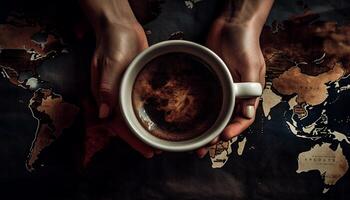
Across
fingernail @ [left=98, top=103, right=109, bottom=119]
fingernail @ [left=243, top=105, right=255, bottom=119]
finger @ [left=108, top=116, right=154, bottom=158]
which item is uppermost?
fingernail @ [left=98, top=103, right=109, bottom=119]

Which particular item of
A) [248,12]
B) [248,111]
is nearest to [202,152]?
[248,111]

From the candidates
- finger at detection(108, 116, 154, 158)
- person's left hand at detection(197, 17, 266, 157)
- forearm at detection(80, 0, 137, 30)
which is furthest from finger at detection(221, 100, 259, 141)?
forearm at detection(80, 0, 137, 30)

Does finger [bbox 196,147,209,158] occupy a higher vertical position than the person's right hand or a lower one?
lower

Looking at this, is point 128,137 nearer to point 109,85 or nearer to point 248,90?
point 109,85

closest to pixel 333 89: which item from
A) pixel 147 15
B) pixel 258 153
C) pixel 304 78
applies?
pixel 304 78

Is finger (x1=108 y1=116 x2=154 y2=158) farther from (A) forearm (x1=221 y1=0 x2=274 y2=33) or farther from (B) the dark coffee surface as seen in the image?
(A) forearm (x1=221 y1=0 x2=274 y2=33)

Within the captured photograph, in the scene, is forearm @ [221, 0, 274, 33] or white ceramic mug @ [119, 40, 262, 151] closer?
white ceramic mug @ [119, 40, 262, 151]

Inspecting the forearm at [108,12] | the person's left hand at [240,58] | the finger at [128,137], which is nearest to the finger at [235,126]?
the person's left hand at [240,58]
